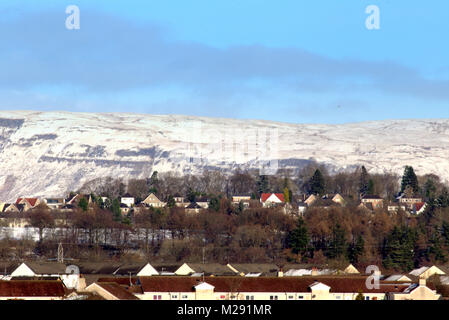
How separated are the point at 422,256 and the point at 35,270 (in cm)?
4189

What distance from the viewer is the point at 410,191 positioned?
582ft

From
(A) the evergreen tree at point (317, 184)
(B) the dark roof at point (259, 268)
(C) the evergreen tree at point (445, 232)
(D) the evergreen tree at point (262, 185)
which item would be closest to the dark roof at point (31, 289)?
(B) the dark roof at point (259, 268)

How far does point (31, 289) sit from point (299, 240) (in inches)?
2280

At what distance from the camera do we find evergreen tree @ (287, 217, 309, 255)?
119m

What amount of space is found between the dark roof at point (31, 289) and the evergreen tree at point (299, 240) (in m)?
54.6

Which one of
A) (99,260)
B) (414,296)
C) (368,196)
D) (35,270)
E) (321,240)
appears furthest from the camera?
(368,196)

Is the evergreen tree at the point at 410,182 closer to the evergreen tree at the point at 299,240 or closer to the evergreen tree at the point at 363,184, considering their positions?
the evergreen tree at the point at 363,184

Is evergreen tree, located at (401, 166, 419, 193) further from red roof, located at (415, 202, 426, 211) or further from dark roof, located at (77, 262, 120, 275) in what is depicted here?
dark roof, located at (77, 262, 120, 275)

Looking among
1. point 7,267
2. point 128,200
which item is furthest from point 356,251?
point 128,200

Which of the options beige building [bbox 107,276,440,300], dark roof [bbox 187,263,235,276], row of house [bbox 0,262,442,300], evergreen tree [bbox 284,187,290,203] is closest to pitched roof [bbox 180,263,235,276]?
dark roof [bbox 187,263,235,276]
